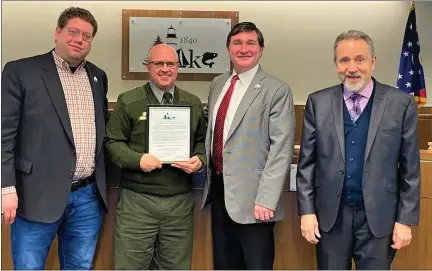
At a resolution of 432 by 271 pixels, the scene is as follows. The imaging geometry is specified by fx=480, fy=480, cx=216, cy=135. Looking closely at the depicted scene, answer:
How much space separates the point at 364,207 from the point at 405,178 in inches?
7.8

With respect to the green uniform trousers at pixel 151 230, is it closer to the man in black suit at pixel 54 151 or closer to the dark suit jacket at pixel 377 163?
the man in black suit at pixel 54 151

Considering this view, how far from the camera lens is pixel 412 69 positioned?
400 centimetres

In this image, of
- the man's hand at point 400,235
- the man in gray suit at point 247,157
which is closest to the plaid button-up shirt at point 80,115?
the man in gray suit at point 247,157

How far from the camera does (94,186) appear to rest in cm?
221

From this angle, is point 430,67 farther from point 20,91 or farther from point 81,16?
point 20,91

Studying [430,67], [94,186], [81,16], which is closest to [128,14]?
[81,16]

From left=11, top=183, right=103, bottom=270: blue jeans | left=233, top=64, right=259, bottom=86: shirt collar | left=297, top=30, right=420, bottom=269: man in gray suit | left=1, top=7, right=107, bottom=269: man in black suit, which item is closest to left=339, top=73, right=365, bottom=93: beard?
left=297, top=30, right=420, bottom=269: man in gray suit

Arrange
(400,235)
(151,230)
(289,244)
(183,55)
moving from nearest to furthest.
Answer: (400,235), (151,230), (289,244), (183,55)

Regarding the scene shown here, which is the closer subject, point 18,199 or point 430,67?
point 18,199

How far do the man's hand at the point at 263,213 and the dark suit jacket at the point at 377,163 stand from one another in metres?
0.15

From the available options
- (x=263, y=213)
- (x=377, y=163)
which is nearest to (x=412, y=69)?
(x=377, y=163)

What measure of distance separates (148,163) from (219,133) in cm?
35

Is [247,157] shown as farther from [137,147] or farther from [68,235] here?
[68,235]

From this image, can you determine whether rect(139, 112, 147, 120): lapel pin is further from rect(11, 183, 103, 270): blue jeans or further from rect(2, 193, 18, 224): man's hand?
rect(2, 193, 18, 224): man's hand
